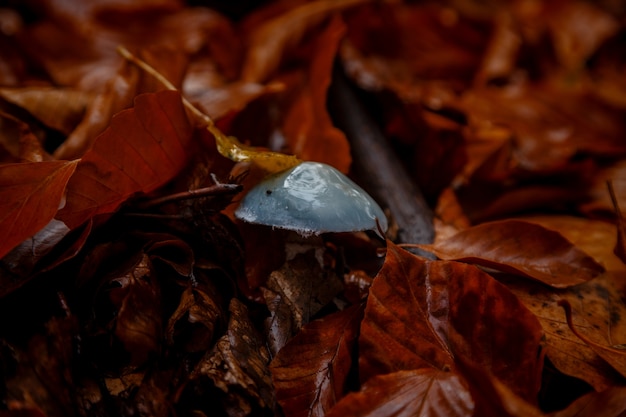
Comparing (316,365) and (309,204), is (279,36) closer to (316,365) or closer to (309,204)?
(309,204)

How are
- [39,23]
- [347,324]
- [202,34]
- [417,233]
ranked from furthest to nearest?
[202,34] → [39,23] → [417,233] → [347,324]

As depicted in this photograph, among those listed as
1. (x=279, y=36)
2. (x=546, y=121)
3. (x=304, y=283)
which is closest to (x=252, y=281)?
(x=304, y=283)

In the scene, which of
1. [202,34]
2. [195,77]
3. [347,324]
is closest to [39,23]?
[202,34]

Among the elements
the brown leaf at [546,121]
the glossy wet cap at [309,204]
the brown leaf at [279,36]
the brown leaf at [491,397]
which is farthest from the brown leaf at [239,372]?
the brown leaf at [546,121]

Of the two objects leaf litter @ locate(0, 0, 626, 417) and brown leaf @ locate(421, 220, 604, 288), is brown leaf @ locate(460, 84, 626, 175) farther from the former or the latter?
brown leaf @ locate(421, 220, 604, 288)

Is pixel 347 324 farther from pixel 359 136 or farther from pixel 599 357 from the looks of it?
pixel 359 136

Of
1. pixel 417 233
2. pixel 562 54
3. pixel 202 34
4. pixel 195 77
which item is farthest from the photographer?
pixel 562 54

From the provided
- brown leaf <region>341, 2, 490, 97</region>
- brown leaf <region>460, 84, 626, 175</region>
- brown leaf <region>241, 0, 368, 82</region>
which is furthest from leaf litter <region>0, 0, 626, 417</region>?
brown leaf <region>341, 2, 490, 97</region>
